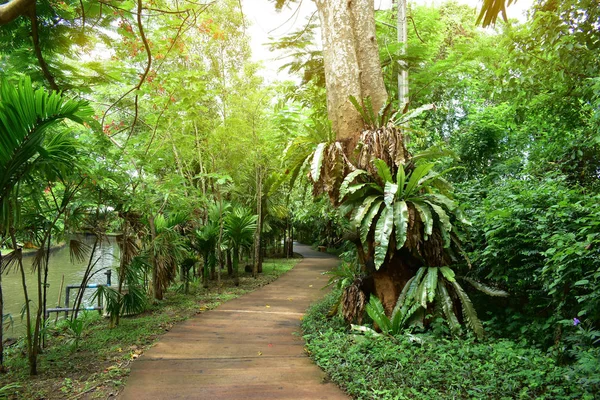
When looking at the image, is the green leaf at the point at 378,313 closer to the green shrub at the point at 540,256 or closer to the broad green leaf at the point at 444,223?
the broad green leaf at the point at 444,223

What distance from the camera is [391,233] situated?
4039 mm

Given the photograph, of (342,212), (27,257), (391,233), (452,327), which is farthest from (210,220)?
(27,257)

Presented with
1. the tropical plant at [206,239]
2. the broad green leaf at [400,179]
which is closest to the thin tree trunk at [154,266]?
the tropical plant at [206,239]

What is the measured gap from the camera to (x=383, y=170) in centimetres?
404

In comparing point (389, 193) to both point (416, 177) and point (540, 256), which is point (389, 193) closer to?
point (416, 177)

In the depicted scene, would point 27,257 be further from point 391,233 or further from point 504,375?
point 504,375

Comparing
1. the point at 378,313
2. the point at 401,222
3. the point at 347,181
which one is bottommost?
the point at 378,313

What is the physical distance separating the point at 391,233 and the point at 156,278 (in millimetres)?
4389

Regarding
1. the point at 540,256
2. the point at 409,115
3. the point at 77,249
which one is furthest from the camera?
the point at 77,249

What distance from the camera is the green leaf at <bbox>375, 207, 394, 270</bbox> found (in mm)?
3797

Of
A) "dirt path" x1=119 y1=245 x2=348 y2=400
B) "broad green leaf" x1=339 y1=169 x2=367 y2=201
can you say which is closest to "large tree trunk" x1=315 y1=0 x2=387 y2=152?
"broad green leaf" x1=339 y1=169 x2=367 y2=201

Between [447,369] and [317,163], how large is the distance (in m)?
2.42

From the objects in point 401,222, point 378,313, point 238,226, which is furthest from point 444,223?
point 238,226

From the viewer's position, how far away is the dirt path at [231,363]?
117 inches
